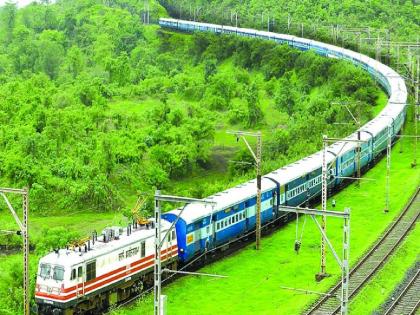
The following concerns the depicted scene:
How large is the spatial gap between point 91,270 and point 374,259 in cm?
1510

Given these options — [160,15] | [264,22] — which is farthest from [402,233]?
[160,15]

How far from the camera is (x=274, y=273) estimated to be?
39.6 metres

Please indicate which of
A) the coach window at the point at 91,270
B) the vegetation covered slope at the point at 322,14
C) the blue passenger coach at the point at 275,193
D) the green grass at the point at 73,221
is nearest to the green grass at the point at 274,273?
the blue passenger coach at the point at 275,193

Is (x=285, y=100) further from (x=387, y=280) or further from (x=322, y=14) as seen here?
(x=387, y=280)

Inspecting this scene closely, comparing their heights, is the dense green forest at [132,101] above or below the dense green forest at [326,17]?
below

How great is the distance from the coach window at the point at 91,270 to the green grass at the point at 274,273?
2.24 m

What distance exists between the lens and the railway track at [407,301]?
33375 millimetres

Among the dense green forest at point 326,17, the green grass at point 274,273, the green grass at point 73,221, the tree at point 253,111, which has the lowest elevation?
the green grass at point 73,221

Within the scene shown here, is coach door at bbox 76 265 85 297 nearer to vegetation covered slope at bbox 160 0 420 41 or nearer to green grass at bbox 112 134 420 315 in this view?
green grass at bbox 112 134 420 315

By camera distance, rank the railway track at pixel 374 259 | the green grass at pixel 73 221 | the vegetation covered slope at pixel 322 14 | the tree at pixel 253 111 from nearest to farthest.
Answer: the railway track at pixel 374 259
the green grass at pixel 73 221
the tree at pixel 253 111
the vegetation covered slope at pixel 322 14

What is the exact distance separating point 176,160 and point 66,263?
34.1 meters

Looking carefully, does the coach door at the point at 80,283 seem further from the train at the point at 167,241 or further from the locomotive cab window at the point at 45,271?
the locomotive cab window at the point at 45,271

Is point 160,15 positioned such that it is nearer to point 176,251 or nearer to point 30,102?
point 30,102

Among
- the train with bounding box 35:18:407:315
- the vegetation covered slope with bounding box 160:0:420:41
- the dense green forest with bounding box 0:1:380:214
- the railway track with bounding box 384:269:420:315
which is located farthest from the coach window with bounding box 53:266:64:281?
the vegetation covered slope with bounding box 160:0:420:41
